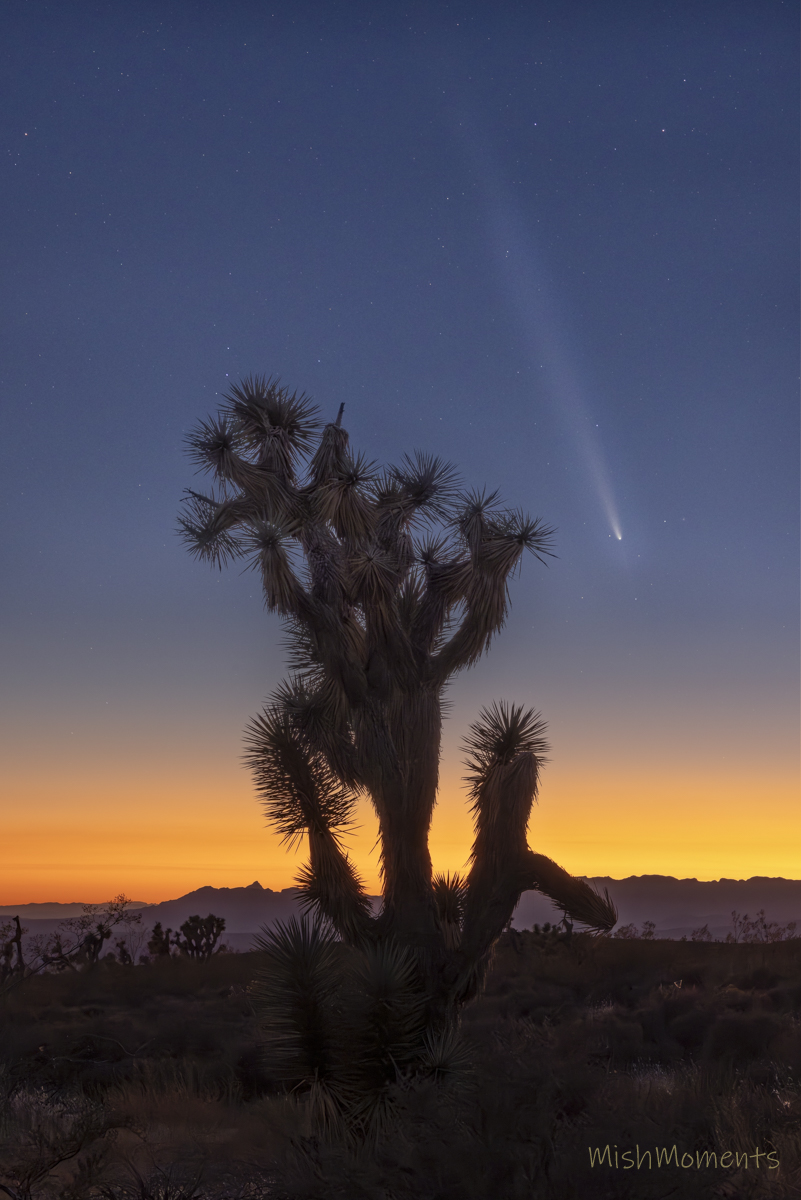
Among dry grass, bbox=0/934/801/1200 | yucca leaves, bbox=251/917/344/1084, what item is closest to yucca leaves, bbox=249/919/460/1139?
yucca leaves, bbox=251/917/344/1084

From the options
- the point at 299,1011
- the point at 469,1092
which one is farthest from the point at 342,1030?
the point at 469,1092

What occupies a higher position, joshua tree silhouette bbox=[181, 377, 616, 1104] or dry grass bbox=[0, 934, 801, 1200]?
joshua tree silhouette bbox=[181, 377, 616, 1104]

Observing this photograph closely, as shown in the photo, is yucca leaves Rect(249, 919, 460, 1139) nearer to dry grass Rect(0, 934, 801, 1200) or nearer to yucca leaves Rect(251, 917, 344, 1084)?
yucca leaves Rect(251, 917, 344, 1084)

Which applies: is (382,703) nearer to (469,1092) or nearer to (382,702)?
(382,702)

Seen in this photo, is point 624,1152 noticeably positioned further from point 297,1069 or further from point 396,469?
point 396,469

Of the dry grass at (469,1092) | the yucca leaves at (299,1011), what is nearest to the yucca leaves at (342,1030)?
the yucca leaves at (299,1011)

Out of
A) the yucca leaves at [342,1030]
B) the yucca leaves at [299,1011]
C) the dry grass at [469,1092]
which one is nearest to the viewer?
the dry grass at [469,1092]

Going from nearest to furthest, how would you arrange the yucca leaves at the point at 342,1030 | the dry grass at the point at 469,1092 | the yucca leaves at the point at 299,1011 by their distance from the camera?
the dry grass at the point at 469,1092, the yucca leaves at the point at 342,1030, the yucca leaves at the point at 299,1011

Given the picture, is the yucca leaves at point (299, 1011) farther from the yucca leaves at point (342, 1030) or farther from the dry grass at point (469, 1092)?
the dry grass at point (469, 1092)

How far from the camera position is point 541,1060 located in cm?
772

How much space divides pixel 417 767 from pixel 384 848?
101 centimetres

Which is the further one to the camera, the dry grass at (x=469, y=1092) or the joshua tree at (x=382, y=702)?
the joshua tree at (x=382, y=702)

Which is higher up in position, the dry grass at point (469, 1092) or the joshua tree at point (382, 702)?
the joshua tree at point (382, 702)

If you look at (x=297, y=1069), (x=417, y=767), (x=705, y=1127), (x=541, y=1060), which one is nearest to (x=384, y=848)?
(x=417, y=767)
